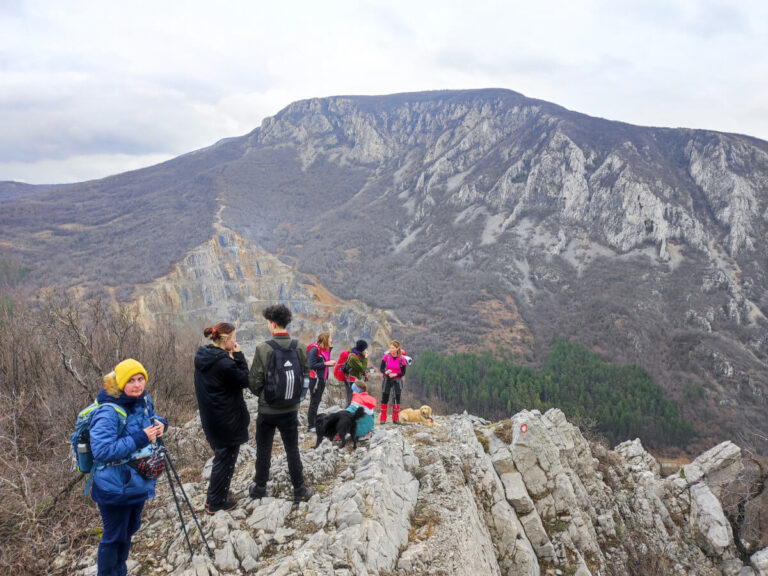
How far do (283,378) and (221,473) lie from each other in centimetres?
148

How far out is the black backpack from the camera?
→ 4.07 metres

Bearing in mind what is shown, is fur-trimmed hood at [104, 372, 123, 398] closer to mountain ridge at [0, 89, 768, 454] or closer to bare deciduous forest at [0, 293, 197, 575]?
bare deciduous forest at [0, 293, 197, 575]

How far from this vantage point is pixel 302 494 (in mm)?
4684

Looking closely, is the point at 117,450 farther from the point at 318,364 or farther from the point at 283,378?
the point at 318,364

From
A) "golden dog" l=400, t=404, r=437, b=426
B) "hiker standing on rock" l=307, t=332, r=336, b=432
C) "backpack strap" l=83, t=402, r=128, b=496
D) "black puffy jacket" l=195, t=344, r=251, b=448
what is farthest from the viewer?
"golden dog" l=400, t=404, r=437, b=426

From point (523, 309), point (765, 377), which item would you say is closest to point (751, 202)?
point (765, 377)

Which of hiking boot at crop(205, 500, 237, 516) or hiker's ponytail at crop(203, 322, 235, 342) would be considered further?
hiking boot at crop(205, 500, 237, 516)

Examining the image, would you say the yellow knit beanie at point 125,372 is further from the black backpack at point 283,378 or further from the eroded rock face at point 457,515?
the eroded rock face at point 457,515

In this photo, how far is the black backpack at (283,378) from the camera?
4074 mm

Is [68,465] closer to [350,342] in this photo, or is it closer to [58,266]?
[350,342]

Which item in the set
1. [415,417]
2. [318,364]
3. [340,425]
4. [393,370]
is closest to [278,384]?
[340,425]

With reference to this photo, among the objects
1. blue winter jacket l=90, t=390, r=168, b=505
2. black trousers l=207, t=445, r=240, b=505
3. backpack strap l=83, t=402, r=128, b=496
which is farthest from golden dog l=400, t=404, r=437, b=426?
backpack strap l=83, t=402, r=128, b=496

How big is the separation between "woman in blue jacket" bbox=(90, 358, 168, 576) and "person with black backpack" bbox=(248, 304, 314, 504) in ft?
3.56

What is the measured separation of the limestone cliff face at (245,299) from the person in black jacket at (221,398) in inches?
1851
